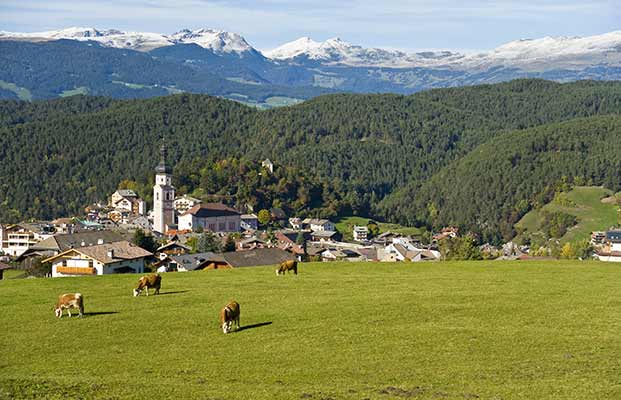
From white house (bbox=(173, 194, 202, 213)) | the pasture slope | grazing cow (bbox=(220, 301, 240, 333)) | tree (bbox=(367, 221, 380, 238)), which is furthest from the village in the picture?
grazing cow (bbox=(220, 301, 240, 333))

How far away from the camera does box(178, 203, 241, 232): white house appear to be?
153m

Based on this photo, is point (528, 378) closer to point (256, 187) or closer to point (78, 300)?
point (78, 300)

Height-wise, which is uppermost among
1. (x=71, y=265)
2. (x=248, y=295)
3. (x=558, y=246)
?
(x=248, y=295)

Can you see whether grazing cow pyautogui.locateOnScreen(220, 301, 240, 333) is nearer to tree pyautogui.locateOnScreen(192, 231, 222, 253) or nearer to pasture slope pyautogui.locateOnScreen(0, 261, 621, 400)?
pasture slope pyautogui.locateOnScreen(0, 261, 621, 400)

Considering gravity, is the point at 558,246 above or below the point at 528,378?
below

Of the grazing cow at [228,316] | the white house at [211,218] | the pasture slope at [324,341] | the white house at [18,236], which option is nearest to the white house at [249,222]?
the white house at [211,218]

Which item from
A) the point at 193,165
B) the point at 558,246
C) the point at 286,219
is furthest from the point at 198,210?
the point at 558,246

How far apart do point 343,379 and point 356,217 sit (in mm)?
164546

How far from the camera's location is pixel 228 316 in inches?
1088

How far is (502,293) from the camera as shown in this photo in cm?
3462

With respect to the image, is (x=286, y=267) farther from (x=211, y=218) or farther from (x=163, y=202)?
(x=163, y=202)

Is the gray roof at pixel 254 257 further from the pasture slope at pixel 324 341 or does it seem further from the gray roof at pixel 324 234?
the gray roof at pixel 324 234

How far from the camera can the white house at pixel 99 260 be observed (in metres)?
57.2

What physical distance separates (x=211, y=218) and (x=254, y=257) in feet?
285
